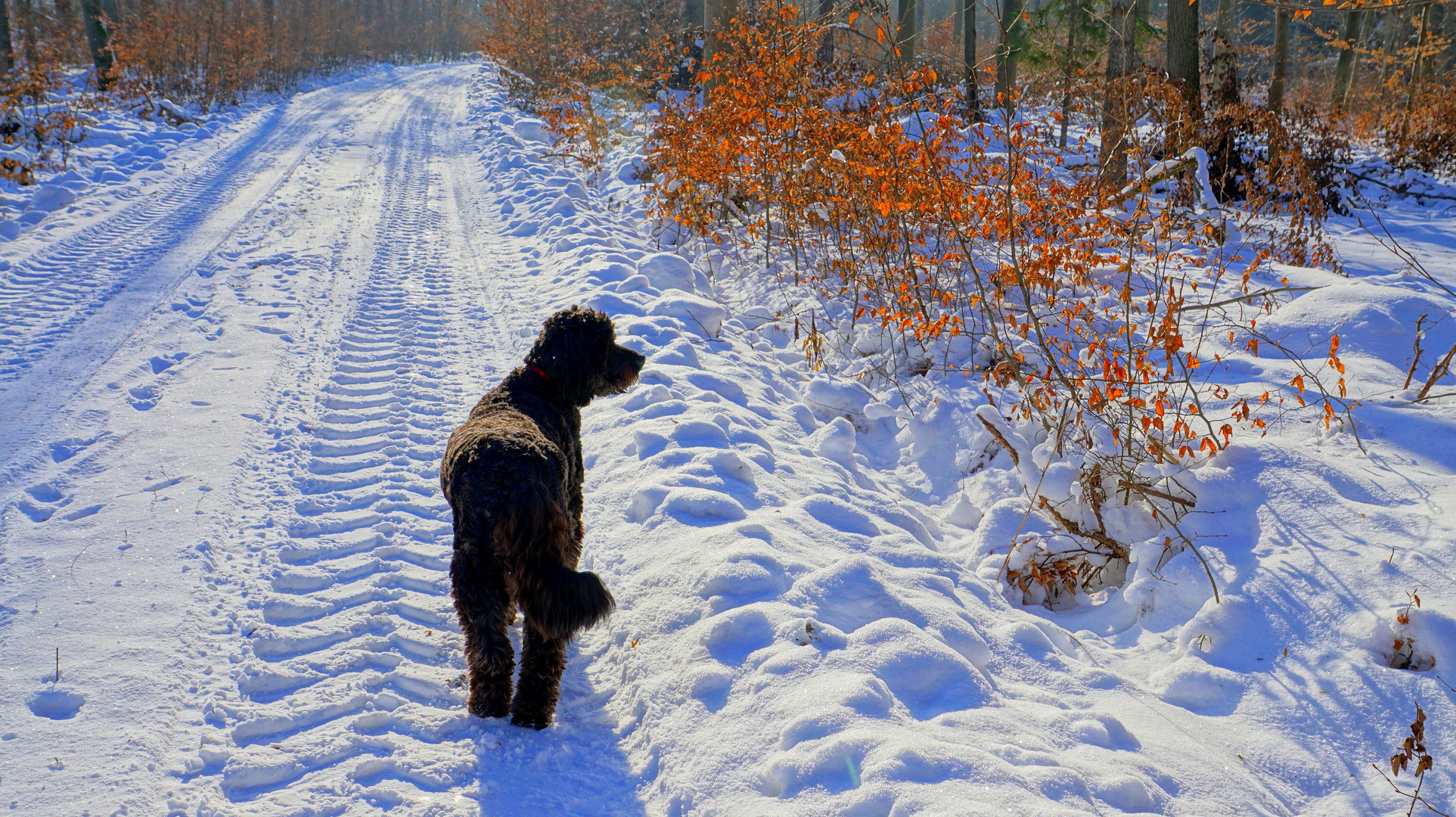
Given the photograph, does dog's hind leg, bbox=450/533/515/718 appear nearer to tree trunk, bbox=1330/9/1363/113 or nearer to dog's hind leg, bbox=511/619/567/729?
dog's hind leg, bbox=511/619/567/729

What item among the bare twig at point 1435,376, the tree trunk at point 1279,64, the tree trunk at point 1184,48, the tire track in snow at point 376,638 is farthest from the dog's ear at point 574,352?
the tree trunk at point 1279,64

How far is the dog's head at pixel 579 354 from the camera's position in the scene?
4.03 metres

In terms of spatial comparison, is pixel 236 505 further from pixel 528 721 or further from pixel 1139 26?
pixel 1139 26

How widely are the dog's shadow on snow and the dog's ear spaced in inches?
64.3

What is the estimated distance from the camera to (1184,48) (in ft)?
39.4

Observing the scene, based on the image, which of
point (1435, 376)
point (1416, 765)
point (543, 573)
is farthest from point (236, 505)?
point (1435, 376)

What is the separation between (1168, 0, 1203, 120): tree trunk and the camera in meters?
11.8

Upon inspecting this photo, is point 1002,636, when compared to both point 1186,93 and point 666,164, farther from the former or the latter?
point 1186,93

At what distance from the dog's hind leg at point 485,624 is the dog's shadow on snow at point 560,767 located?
10cm

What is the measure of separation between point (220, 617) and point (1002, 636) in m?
3.78

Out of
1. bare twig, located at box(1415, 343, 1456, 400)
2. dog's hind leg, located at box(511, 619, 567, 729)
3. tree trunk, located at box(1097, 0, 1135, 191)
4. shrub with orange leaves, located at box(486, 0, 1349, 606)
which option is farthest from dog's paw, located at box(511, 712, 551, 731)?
tree trunk, located at box(1097, 0, 1135, 191)

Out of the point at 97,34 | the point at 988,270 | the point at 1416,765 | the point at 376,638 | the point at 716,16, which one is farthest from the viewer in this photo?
the point at 97,34

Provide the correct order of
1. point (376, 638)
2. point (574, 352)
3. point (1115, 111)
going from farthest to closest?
1. point (1115, 111)
2. point (574, 352)
3. point (376, 638)

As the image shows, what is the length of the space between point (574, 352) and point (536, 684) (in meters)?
1.73
